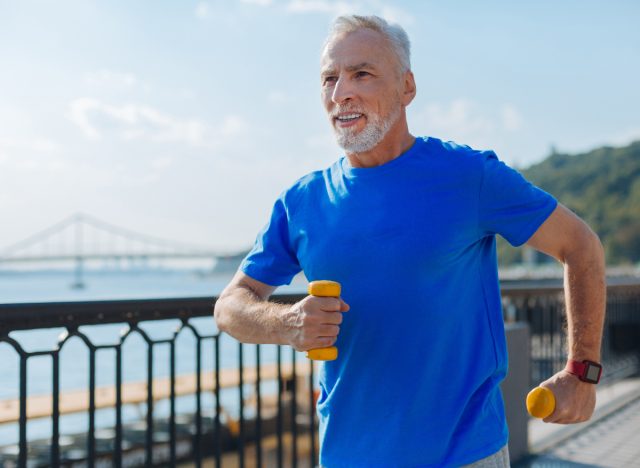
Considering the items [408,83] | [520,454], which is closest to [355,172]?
[408,83]

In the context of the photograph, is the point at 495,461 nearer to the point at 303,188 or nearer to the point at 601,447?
the point at 303,188

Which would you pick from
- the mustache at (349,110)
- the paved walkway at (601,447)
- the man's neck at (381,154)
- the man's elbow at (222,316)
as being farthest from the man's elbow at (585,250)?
the paved walkway at (601,447)

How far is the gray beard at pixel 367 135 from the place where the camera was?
1509 mm

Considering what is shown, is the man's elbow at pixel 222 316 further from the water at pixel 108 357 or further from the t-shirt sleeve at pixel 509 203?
the water at pixel 108 357

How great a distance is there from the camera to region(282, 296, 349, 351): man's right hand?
1269mm

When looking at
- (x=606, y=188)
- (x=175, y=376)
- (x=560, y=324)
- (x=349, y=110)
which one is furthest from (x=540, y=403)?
(x=606, y=188)

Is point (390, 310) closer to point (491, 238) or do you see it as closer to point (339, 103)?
point (491, 238)

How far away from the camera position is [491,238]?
5.19 feet

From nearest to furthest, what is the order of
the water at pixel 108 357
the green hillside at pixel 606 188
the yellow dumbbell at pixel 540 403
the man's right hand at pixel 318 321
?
the man's right hand at pixel 318 321 → the yellow dumbbell at pixel 540 403 → the water at pixel 108 357 → the green hillside at pixel 606 188

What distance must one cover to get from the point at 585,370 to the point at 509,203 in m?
0.36

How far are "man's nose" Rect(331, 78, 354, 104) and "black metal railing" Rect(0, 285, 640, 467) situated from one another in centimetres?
117

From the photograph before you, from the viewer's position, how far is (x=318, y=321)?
127 cm

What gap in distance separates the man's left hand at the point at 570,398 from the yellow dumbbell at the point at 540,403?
29mm

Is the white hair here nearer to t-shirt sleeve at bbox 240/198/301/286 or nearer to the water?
t-shirt sleeve at bbox 240/198/301/286
